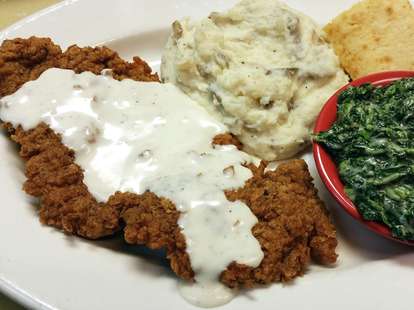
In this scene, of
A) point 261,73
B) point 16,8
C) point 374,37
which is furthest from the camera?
point 16,8

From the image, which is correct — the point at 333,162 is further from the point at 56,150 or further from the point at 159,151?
the point at 56,150

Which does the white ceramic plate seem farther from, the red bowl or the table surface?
the table surface

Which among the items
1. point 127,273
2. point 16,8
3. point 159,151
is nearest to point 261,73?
point 159,151

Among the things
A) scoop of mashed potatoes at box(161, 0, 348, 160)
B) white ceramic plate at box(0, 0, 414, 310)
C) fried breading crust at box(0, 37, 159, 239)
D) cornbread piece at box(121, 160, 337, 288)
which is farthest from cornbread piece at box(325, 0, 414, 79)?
fried breading crust at box(0, 37, 159, 239)

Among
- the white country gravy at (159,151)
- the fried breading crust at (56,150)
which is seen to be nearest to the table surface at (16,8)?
the fried breading crust at (56,150)

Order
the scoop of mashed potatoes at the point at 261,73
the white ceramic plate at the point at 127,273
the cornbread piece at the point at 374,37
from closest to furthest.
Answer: the white ceramic plate at the point at 127,273
the scoop of mashed potatoes at the point at 261,73
the cornbread piece at the point at 374,37

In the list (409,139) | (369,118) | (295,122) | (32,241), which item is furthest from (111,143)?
(409,139)

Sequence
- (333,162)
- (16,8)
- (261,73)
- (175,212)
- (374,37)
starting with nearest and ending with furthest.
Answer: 1. (175,212)
2. (333,162)
3. (261,73)
4. (374,37)
5. (16,8)

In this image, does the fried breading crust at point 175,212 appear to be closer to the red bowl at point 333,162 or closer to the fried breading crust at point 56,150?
the fried breading crust at point 56,150
